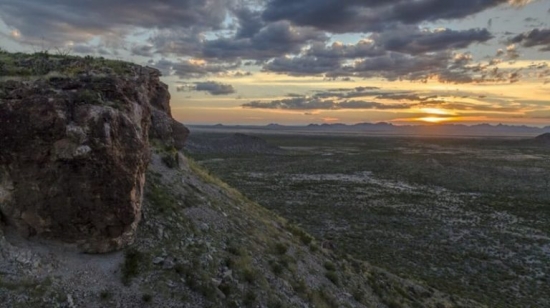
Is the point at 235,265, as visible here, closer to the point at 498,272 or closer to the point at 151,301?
the point at 151,301

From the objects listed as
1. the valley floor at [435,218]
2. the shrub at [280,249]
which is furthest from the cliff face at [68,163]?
the valley floor at [435,218]

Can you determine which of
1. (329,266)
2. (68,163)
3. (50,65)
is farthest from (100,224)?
(329,266)

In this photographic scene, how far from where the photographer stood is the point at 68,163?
12.6 meters

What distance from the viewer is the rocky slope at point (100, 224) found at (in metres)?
12.1

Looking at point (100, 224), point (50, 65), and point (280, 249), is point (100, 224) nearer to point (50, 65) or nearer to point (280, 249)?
point (50, 65)

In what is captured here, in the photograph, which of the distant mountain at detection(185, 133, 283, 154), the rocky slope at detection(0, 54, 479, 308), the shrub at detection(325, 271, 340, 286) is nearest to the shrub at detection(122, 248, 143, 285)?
the rocky slope at detection(0, 54, 479, 308)

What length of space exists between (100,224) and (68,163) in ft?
7.02

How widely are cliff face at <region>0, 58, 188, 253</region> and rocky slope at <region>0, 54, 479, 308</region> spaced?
30 mm

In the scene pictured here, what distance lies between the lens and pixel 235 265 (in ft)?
51.8

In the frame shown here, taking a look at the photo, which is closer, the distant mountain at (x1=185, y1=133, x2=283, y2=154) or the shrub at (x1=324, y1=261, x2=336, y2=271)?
the shrub at (x1=324, y1=261, x2=336, y2=271)

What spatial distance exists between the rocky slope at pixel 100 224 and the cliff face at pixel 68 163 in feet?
0.10

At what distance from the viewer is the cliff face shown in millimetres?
12422

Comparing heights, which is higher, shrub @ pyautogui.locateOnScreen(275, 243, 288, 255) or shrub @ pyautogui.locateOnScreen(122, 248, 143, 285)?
shrub @ pyautogui.locateOnScreen(122, 248, 143, 285)

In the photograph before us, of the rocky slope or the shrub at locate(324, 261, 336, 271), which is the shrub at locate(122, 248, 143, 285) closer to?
the rocky slope
